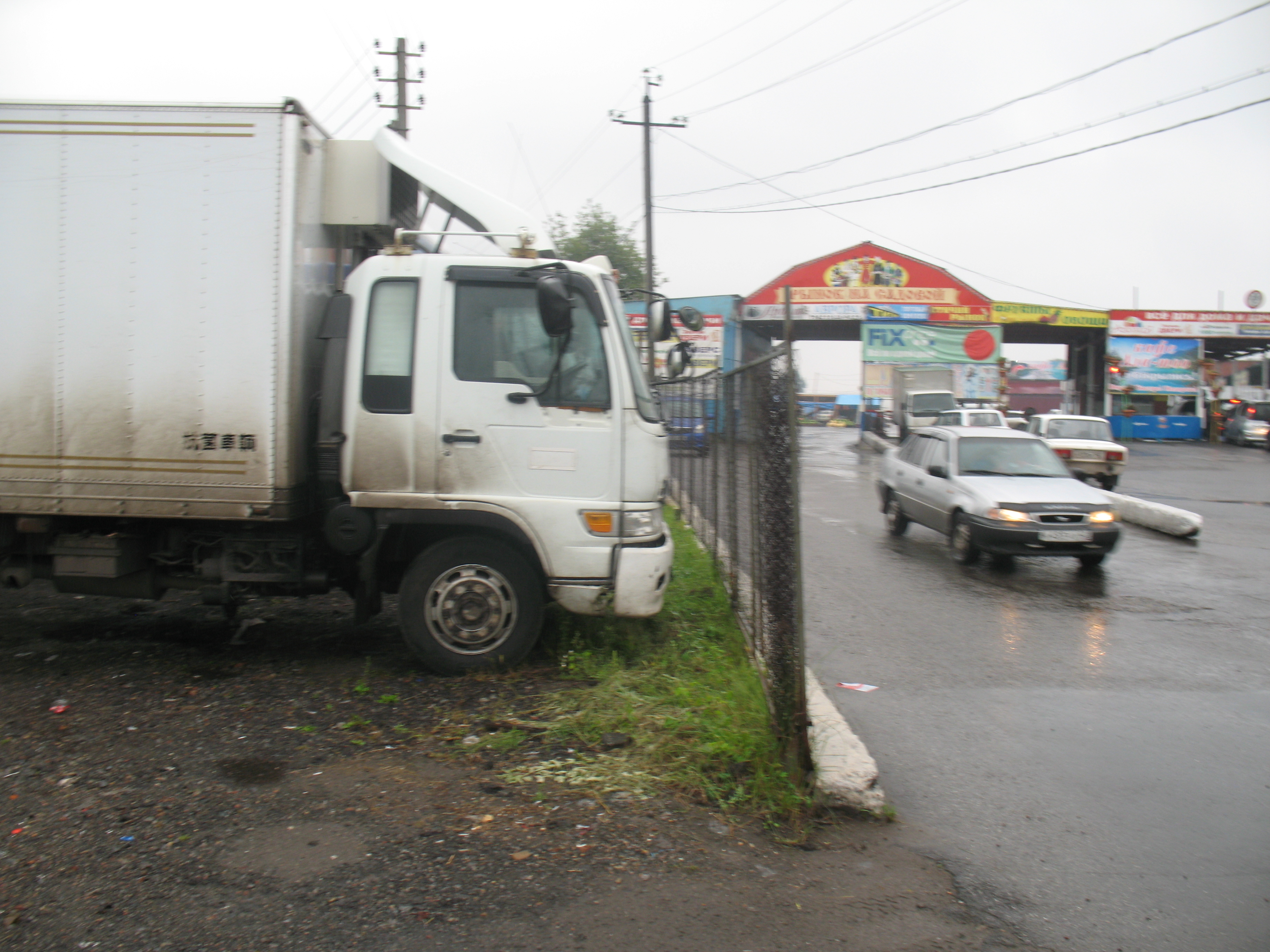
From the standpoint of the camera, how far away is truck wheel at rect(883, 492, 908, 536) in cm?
1287

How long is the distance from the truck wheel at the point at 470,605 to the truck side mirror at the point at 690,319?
77.3 inches

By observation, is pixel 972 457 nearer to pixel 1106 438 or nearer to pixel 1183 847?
pixel 1183 847

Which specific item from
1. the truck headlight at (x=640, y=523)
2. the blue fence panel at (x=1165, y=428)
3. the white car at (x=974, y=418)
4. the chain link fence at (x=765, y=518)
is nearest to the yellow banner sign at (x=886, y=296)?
the blue fence panel at (x=1165, y=428)

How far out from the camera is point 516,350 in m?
5.46

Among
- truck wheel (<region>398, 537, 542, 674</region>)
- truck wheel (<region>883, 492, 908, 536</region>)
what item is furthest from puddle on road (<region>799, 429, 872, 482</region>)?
truck wheel (<region>398, 537, 542, 674</region>)

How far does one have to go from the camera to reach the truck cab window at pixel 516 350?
543cm

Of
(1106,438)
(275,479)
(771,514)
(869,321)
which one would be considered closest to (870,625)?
(771,514)

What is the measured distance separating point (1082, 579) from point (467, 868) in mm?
8342

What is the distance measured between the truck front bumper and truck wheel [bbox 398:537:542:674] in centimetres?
19

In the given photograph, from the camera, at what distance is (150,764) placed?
4352 millimetres

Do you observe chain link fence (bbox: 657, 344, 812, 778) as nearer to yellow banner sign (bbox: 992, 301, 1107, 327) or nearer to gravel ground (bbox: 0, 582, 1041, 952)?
gravel ground (bbox: 0, 582, 1041, 952)

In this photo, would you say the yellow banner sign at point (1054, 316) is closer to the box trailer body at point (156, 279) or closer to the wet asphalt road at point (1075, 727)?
the wet asphalt road at point (1075, 727)

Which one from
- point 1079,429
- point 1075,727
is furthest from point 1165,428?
point 1075,727

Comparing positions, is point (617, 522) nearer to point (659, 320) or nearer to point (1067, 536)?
point (659, 320)
